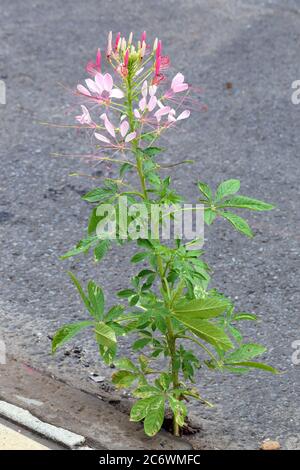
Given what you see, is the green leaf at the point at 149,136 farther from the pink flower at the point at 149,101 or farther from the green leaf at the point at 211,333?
the green leaf at the point at 211,333

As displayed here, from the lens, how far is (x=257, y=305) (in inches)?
187

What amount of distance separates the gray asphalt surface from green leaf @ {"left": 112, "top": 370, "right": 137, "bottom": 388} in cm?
37

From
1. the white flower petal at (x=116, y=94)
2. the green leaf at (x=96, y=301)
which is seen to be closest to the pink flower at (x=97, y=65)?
the white flower petal at (x=116, y=94)

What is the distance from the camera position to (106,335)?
3590 mm

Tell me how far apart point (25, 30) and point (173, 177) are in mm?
2318

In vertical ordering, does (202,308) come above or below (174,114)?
below

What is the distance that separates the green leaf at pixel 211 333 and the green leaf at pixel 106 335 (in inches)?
11.1

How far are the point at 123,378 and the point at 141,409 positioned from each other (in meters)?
0.22

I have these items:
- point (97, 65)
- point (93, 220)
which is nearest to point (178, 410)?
point (93, 220)

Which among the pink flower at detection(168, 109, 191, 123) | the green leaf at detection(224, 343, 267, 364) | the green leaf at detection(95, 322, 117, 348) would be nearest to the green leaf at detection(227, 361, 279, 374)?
the green leaf at detection(224, 343, 267, 364)

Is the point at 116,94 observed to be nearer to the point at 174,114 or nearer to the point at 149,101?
the point at 149,101
